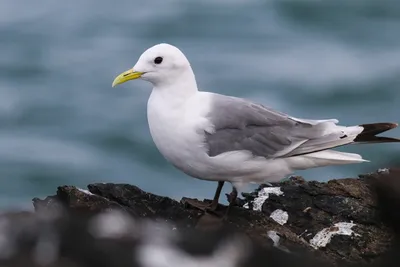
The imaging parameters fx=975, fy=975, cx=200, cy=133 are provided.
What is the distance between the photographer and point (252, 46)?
65.8 feet

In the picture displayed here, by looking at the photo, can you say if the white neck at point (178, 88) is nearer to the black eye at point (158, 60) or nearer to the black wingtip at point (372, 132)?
the black eye at point (158, 60)

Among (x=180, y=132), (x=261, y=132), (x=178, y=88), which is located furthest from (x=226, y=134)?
(x=178, y=88)

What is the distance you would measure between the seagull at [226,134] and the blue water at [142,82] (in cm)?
751

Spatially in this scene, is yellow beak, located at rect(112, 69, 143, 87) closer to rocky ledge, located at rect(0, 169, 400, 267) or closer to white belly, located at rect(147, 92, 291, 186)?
white belly, located at rect(147, 92, 291, 186)

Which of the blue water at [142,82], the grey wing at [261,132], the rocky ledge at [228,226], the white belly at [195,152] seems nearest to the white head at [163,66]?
the white belly at [195,152]

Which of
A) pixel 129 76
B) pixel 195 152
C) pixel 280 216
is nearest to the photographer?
pixel 280 216

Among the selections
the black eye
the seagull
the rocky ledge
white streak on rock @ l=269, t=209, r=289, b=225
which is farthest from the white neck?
white streak on rock @ l=269, t=209, r=289, b=225

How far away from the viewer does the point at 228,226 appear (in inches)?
248

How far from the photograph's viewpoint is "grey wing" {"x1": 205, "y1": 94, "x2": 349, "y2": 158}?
7.55 metres

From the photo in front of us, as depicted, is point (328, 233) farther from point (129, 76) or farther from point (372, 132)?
point (129, 76)

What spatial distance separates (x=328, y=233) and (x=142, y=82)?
40.4ft

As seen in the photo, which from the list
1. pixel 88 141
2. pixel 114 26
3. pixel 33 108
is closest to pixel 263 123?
pixel 88 141

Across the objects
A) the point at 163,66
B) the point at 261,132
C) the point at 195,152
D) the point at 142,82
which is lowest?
the point at 195,152

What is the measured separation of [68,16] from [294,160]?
49.2ft
